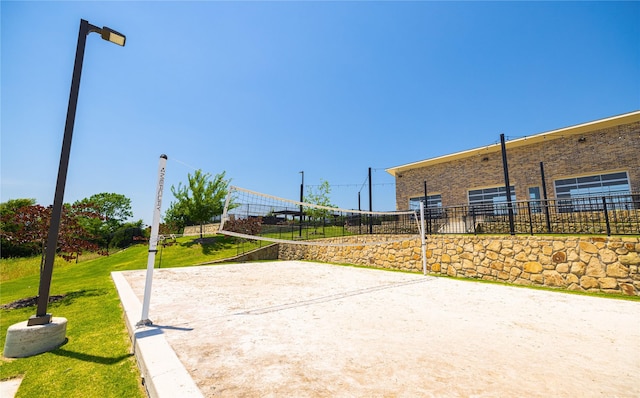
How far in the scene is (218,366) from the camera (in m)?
2.51

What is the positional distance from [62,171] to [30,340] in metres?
2.34

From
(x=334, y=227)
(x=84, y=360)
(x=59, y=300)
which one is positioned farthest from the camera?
(x=334, y=227)

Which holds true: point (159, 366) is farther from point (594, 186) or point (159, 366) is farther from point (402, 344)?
point (594, 186)

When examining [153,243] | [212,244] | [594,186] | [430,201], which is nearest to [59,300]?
[153,243]

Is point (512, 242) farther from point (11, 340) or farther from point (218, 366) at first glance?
point (11, 340)

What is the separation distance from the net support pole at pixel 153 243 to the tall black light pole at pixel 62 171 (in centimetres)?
117

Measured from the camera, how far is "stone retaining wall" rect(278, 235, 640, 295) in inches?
262

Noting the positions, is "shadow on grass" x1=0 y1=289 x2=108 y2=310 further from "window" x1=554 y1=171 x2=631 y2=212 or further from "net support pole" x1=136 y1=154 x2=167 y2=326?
"window" x1=554 y1=171 x2=631 y2=212

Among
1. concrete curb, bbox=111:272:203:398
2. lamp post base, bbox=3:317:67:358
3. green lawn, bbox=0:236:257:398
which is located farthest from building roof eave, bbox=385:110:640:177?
lamp post base, bbox=3:317:67:358

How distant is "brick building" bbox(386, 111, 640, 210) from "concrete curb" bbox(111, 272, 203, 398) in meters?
21.3

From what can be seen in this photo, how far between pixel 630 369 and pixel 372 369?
2.64 m

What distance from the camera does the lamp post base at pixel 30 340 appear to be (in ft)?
10.3

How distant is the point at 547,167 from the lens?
57.6 ft

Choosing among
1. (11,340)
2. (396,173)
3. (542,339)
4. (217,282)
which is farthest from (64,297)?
(396,173)
